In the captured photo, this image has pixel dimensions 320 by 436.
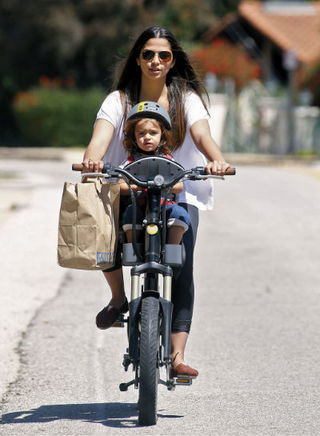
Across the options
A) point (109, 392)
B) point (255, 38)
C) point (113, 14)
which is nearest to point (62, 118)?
point (113, 14)

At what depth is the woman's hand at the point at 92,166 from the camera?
523 cm

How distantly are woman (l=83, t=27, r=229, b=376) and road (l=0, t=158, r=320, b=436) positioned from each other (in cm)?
42

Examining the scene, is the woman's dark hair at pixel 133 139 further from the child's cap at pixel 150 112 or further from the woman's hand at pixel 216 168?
the woman's hand at pixel 216 168

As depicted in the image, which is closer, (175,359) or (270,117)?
(175,359)

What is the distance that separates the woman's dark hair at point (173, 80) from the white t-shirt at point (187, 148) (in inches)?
1.6

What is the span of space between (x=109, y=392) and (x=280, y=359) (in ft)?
4.65

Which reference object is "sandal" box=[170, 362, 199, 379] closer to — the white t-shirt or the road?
the road

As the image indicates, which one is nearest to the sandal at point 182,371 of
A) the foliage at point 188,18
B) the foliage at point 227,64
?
the foliage at point 227,64

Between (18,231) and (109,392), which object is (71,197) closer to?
(109,392)

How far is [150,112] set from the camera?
211 inches

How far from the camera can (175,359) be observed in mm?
5531

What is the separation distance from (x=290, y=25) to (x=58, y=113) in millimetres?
14199

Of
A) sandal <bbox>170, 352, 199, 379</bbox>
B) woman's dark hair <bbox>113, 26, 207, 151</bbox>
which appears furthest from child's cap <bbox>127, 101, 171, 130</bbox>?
sandal <bbox>170, 352, 199, 379</bbox>

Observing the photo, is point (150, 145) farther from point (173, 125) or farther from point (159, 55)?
point (159, 55)
